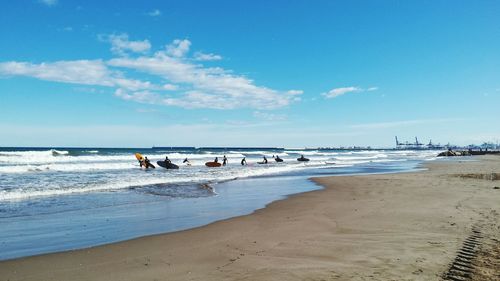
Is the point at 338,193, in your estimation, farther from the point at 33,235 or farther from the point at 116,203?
the point at 33,235

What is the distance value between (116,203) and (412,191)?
11.7 meters

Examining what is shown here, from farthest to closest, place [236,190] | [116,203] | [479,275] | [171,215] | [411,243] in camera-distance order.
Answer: [236,190], [116,203], [171,215], [411,243], [479,275]

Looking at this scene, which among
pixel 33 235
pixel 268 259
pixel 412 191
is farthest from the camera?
pixel 412 191

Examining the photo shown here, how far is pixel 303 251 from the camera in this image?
7184 mm

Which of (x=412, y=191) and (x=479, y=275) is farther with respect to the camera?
(x=412, y=191)

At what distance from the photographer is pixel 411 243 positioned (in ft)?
24.8

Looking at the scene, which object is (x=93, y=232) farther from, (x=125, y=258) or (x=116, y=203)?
(x=116, y=203)

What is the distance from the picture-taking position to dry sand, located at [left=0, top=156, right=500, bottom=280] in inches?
232

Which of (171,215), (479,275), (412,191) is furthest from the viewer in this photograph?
(412,191)

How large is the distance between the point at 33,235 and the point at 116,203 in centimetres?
526

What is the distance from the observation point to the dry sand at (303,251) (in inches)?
232

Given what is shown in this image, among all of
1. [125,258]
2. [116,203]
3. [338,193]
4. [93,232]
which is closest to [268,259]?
[125,258]

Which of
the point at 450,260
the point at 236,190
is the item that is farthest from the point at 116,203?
the point at 450,260

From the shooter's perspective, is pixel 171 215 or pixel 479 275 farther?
pixel 171 215
